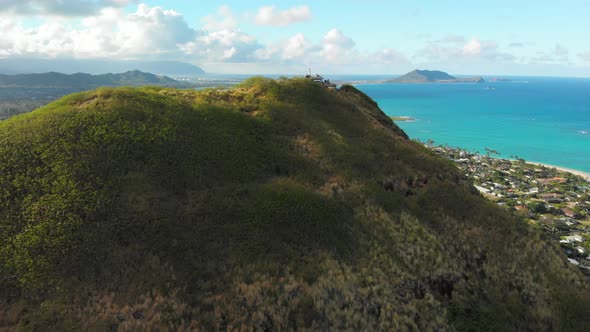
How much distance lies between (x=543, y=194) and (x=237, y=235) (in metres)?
99.3

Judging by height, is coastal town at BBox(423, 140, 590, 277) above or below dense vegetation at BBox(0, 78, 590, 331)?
below

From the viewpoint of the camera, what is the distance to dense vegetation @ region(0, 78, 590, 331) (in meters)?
17.8

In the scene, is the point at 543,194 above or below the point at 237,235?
below

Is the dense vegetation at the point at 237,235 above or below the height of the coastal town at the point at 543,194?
above

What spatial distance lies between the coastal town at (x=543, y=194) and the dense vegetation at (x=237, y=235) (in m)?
28.2

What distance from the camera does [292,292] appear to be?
62.6 ft

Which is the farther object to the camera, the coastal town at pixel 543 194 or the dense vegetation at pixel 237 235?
the coastal town at pixel 543 194

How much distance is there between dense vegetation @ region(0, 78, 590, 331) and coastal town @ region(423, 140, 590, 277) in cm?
2822

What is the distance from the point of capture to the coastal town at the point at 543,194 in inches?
2401

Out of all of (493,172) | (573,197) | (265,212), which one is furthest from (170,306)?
(493,172)

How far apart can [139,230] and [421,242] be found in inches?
789

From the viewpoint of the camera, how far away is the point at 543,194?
300ft

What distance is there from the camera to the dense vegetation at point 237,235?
58.5ft

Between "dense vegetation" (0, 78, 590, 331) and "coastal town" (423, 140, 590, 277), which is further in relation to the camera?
"coastal town" (423, 140, 590, 277)
